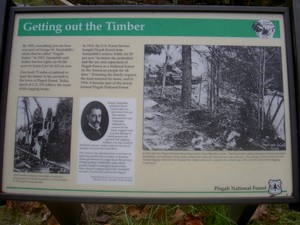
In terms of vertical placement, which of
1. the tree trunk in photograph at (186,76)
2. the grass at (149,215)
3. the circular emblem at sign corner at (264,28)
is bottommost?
the grass at (149,215)

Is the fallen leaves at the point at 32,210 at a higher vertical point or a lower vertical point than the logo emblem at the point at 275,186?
lower

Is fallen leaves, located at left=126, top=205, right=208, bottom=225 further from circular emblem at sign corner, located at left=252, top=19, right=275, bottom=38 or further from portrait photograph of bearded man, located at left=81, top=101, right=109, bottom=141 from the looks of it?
circular emblem at sign corner, located at left=252, top=19, right=275, bottom=38

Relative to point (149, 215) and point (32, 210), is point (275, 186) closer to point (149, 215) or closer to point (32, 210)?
point (149, 215)

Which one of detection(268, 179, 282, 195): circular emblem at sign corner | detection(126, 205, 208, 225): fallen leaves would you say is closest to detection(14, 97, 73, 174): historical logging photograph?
detection(268, 179, 282, 195): circular emblem at sign corner

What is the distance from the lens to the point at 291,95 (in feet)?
5.91

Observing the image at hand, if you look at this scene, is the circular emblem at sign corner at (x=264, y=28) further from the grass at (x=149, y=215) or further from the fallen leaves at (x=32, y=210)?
the fallen leaves at (x=32, y=210)

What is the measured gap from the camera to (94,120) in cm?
178

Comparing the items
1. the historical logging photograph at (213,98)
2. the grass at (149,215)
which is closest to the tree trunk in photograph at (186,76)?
the historical logging photograph at (213,98)

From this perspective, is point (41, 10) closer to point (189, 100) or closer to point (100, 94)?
point (100, 94)

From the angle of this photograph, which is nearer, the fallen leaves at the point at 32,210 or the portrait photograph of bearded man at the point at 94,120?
the portrait photograph of bearded man at the point at 94,120

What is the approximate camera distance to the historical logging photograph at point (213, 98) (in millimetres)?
1790

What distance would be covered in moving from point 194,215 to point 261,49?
1.42m

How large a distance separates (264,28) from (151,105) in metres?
0.72

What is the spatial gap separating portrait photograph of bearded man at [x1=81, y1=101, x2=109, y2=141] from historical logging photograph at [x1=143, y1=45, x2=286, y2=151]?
0.69ft
